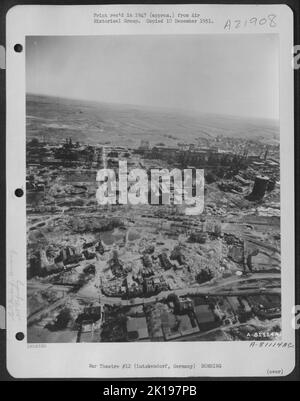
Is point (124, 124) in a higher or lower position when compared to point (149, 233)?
higher

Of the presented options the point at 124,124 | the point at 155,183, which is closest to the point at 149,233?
the point at 155,183

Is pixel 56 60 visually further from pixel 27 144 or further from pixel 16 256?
pixel 16 256

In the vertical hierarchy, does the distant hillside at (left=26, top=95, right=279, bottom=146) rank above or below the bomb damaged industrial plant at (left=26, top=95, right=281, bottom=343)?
above

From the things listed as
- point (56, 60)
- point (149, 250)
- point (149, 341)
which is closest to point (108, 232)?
point (149, 250)

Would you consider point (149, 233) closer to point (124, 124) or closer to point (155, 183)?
point (155, 183)

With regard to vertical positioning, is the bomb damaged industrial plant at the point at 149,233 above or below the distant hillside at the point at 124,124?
below
